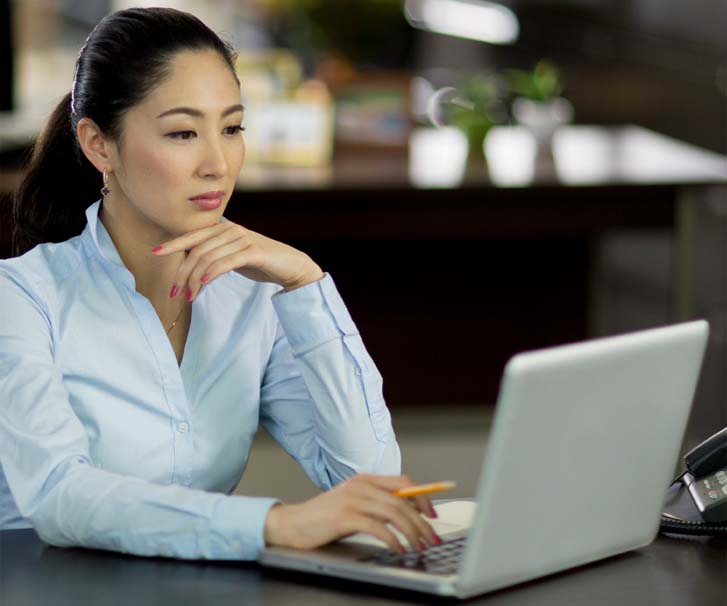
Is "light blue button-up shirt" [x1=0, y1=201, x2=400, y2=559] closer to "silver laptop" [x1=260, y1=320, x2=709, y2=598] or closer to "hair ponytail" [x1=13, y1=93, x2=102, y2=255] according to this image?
"hair ponytail" [x1=13, y1=93, x2=102, y2=255]

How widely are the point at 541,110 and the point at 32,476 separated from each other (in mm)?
3708

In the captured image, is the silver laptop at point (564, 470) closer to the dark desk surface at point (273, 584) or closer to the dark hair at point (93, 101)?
the dark desk surface at point (273, 584)

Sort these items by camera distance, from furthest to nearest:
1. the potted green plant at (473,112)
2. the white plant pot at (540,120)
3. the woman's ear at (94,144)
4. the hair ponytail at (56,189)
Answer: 1. the white plant pot at (540,120)
2. the potted green plant at (473,112)
3. the hair ponytail at (56,189)
4. the woman's ear at (94,144)

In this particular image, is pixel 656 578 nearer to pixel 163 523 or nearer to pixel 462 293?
pixel 163 523

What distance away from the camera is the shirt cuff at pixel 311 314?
1.93 m

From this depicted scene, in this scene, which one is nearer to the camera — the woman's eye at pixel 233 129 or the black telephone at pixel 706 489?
the black telephone at pixel 706 489

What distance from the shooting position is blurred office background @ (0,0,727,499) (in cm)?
454

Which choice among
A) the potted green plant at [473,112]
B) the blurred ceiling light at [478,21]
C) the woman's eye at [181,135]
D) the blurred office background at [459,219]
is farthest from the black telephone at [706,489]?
the blurred ceiling light at [478,21]

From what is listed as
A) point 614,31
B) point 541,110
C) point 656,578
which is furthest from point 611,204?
point 614,31

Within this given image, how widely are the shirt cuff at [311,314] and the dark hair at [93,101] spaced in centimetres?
33

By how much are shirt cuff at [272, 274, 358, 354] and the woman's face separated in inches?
5.9

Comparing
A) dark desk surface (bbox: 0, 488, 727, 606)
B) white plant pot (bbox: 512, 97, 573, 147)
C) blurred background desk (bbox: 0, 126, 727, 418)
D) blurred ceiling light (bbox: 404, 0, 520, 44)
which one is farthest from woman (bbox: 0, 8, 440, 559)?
blurred ceiling light (bbox: 404, 0, 520, 44)

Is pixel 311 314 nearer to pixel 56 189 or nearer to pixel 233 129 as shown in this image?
pixel 233 129

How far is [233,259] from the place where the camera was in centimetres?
183
